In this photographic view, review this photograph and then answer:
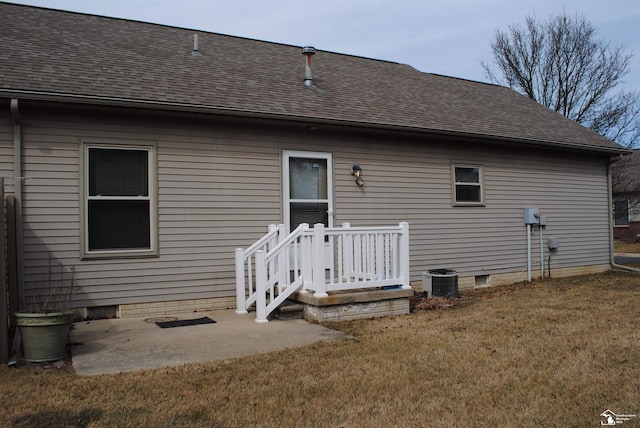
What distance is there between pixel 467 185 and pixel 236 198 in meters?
4.88

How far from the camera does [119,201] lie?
7484mm

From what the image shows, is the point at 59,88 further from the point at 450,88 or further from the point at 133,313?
the point at 450,88

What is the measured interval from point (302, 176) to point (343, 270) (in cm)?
178

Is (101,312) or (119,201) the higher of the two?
(119,201)

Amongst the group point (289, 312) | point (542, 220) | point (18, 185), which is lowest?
point (289, 312)

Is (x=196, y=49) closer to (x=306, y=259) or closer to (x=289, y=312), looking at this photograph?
(x=306, y=259)

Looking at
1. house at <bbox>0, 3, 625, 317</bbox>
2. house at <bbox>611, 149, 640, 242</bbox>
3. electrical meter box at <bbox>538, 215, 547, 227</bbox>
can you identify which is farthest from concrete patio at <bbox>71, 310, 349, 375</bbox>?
house at <bbox>611, 149, 640, 242</bbox>

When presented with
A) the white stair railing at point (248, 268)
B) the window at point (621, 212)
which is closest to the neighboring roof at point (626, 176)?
the window at point (621, 212)

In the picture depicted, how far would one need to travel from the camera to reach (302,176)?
8961 millimetres

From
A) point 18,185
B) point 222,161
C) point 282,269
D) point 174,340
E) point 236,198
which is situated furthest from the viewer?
point 236,198

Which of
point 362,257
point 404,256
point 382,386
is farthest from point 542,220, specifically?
point 382,386

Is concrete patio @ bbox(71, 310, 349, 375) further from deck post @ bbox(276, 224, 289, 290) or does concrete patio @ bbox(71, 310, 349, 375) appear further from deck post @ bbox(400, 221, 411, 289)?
deck post @ bbox(400, 221, 411, 289)

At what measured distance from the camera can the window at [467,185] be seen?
1068 centimetres

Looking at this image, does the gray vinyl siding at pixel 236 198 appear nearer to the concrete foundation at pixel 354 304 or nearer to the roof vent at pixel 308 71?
the roof vent at pixel 308 71
